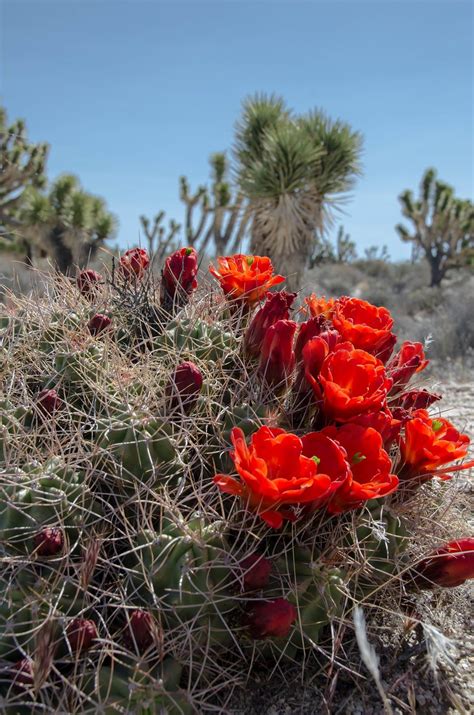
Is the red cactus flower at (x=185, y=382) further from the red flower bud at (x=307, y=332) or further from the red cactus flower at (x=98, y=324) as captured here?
the red cactus flower at (x=98, y=324)

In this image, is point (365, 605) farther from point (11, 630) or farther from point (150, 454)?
point (11, 630)

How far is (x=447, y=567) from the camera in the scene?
2203 mm

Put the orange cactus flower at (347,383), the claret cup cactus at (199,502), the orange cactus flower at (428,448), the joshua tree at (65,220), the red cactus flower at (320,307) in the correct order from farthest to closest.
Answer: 1. the joshua tree at (65,220)
2. the red cactus flower at (320,307)
3. the orange cactus flower at (428,448)
4. the orange cactus flower at (347,383)
5. the claret cup cactus at (199,502)

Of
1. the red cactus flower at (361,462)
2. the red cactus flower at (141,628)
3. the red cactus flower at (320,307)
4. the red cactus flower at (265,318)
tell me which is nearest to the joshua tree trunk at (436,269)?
the red cactus flower at (320,307)

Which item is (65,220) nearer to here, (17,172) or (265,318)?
(17,172)

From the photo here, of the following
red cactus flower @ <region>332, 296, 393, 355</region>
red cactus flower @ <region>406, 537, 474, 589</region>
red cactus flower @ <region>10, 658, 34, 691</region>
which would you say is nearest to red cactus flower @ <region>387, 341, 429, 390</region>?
red cactus flower @ <region>332, 296, 393, 355</region>

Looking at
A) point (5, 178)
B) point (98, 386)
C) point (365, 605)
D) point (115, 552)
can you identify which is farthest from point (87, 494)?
point (5, 178)

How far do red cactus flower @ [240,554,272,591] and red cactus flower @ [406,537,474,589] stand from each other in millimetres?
628

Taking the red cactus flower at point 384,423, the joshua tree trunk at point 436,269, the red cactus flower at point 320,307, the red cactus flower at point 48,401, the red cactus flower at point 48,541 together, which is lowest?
the red cactus flower at point 48,541

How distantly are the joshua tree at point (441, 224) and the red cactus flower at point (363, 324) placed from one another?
24892mm

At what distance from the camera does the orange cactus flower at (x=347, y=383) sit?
2.10 meters

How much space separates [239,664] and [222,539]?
461 millimetres

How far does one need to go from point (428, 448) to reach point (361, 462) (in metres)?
0.31

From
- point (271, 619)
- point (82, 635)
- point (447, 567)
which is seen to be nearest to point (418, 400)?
point (447, 567)
